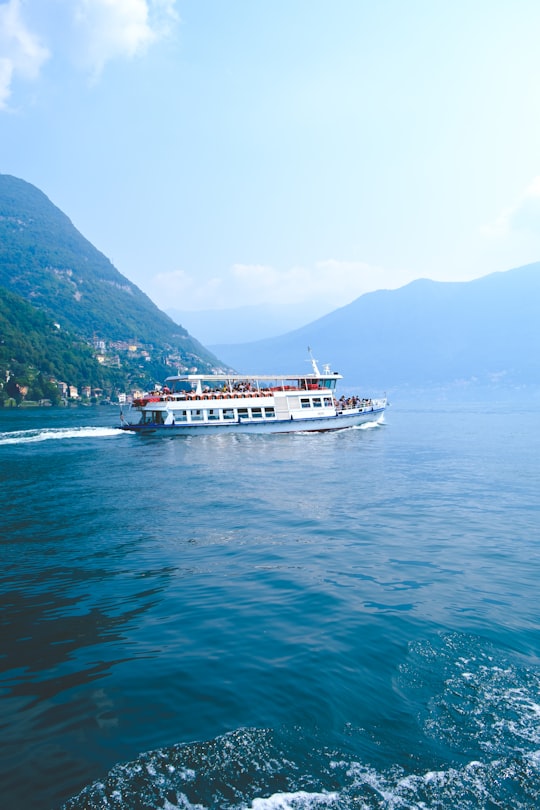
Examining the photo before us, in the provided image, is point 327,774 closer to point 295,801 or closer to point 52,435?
point 295,801

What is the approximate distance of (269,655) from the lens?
10297mm

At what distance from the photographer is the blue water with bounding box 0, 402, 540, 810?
6902mm

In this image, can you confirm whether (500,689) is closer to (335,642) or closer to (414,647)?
(414,647)

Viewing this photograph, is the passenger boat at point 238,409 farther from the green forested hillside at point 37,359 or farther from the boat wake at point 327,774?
the green forested hillside at point 37,359

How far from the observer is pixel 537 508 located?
2488 cm

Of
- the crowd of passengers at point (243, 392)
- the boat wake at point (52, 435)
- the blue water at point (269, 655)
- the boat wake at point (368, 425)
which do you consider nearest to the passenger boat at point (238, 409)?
the crowd of passengers at point (243, 392)

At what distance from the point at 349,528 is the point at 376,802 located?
14.4m

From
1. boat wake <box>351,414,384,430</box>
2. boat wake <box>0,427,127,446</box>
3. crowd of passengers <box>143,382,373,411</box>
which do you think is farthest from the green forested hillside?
boat wake <box>351,414,384,430</box>

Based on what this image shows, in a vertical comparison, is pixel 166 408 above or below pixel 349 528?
above

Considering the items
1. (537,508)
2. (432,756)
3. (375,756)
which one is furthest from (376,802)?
(537,508)

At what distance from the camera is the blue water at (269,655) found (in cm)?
690

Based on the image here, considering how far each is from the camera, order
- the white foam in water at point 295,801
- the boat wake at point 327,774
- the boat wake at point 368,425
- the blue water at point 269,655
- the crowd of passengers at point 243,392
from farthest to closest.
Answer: the boat wake at point 368,425
the crowd of passengers at point 243,392
the blue water at point 269,655
the boat wake at point 327,774
the white foam in water at point 295,801

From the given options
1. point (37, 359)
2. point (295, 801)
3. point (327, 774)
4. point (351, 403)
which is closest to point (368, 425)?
point (351, 403)

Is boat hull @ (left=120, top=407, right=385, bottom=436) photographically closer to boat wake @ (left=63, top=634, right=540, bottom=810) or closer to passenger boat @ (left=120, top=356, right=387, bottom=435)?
passenger boat @ (left=120, top=356, right=387, bottom=435)
